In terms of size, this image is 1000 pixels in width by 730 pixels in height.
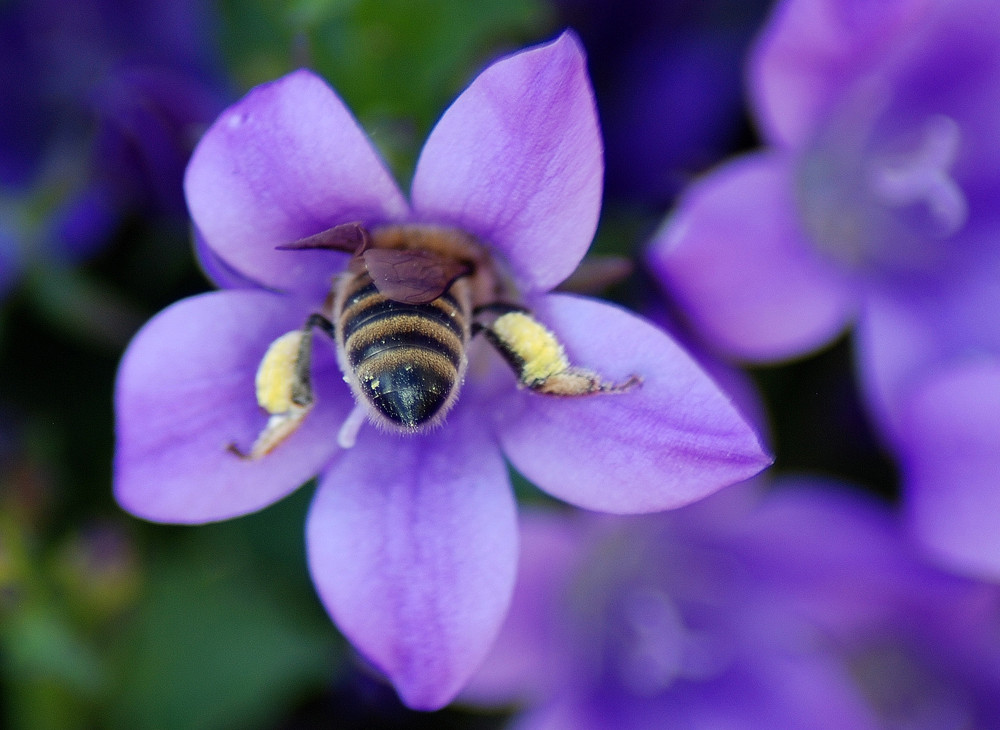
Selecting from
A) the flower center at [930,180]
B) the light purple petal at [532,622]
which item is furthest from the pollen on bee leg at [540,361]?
the flower center at [930,180]

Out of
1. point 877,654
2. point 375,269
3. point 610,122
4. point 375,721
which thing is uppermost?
point 375,269

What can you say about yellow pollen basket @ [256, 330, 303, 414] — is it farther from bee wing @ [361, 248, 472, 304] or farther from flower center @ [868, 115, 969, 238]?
flower center @ [868, 115, 969, 238]

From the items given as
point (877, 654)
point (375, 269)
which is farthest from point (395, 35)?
point (877, 654)

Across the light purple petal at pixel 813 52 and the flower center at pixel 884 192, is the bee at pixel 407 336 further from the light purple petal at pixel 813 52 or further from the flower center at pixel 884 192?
the flower center at pixel 884 192

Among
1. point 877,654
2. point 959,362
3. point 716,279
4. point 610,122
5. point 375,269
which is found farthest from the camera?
point 877,654

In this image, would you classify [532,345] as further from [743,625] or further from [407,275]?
[743,625]

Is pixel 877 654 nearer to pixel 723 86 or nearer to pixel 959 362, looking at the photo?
pixel 959 362
